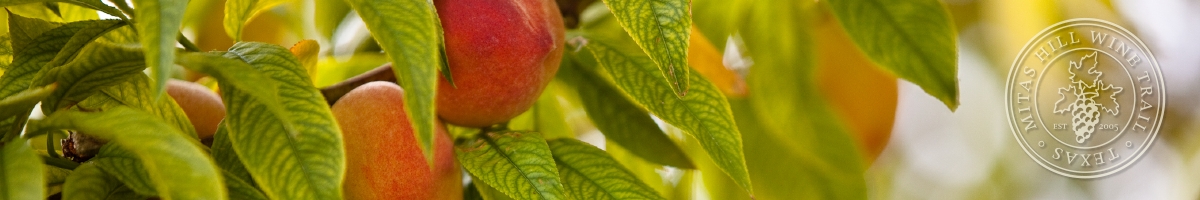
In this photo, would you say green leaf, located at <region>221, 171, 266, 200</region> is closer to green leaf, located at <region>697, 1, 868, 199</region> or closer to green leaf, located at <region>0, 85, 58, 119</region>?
green leaf, located at <region>0, 85, 58, 119</region>

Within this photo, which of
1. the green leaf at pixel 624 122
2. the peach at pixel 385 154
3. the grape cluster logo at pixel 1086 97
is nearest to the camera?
the peach at pixel 385 154

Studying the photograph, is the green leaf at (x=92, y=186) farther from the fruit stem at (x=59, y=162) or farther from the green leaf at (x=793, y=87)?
the green leaf at (x=793, y=87)

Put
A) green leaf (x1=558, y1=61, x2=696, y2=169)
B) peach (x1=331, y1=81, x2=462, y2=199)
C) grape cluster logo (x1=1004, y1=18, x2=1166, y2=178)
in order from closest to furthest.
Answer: peach (x1=331, y1=81, x2=462, y2=199) → green leaf (x1=558, y1=61, x2=696, y2=169) → grape cluster logo (x1=1004, y1=18, x2=1166, y2=178)

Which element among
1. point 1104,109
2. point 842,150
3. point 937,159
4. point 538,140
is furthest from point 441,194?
point 937,159

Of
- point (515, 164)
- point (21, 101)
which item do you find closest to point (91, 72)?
point (21, 101)

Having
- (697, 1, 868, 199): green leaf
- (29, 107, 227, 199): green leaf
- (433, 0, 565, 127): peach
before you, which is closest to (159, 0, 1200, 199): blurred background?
(697, 1, 868, 199): green leaf

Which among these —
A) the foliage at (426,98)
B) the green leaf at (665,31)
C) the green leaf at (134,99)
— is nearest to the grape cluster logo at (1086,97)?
the foliage at (426,98)
